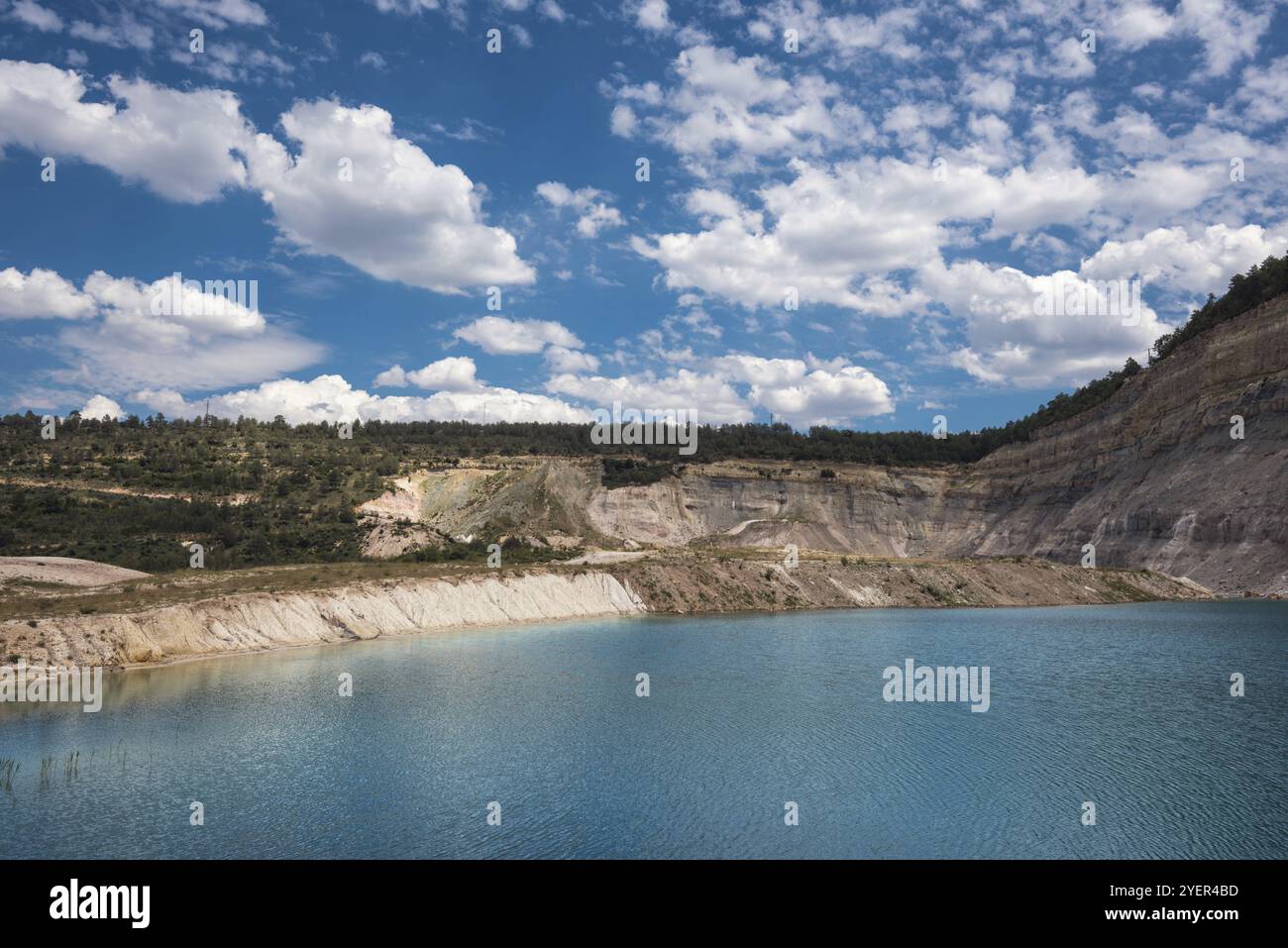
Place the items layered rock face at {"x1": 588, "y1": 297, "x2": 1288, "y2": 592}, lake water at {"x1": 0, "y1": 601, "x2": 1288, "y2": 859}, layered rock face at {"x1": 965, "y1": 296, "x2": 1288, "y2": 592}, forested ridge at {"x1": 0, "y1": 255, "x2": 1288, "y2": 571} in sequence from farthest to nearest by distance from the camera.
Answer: layered rock face at {"x1": 588, "y1": 297, "x2": 1288, "y2": 592} → layered rock face at {"x1": 965, "y1": 296, "x2": 1288, "y2": 592} → forested ridge at {"x1": 0, "y1": 255, "x2": 1288, "y2": 571} → lake water at {"x1": 0, "y1": 601, "x2": 1288, "y2": 859}

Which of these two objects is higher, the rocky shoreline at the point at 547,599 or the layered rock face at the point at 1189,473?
the layered rock face at the point at 1189,473

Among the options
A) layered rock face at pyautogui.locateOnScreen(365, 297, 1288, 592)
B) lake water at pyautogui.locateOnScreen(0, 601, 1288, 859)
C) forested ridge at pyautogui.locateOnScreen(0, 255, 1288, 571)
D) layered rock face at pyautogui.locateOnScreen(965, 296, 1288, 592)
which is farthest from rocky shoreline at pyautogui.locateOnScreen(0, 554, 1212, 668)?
forested ridge at pyautogui.locateOnScreen(0, 255, 1288, 571)

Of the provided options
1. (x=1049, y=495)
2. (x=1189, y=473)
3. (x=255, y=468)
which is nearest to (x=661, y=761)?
(x=255, y=468)

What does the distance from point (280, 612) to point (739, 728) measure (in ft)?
96.0

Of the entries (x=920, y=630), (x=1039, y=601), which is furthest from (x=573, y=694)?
(x=1039, y=601)

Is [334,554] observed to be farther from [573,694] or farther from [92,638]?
[573,694]

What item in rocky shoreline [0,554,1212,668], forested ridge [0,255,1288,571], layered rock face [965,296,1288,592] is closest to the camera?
rocky shoreline [0,554,1212,668]

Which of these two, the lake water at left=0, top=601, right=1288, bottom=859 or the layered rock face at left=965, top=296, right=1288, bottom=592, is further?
the layered rock face at left=965, top=296, right=1288, bottom=592

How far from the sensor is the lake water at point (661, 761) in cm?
1419

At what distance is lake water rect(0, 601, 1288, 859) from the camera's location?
46.5 ft

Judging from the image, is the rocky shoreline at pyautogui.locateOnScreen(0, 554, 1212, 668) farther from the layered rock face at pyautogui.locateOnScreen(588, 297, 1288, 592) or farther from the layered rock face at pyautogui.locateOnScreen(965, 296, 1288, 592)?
the layered rock face at pyautogui.locateOnScreen(588, 297, 1288, 592)

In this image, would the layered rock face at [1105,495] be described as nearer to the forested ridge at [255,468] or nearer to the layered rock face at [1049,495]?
→ the layered rock face at [1049,495]

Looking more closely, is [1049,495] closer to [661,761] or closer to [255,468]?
[255,468]

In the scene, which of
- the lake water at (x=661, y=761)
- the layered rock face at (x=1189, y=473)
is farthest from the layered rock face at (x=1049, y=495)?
the lake water at (x=661, y=761)
